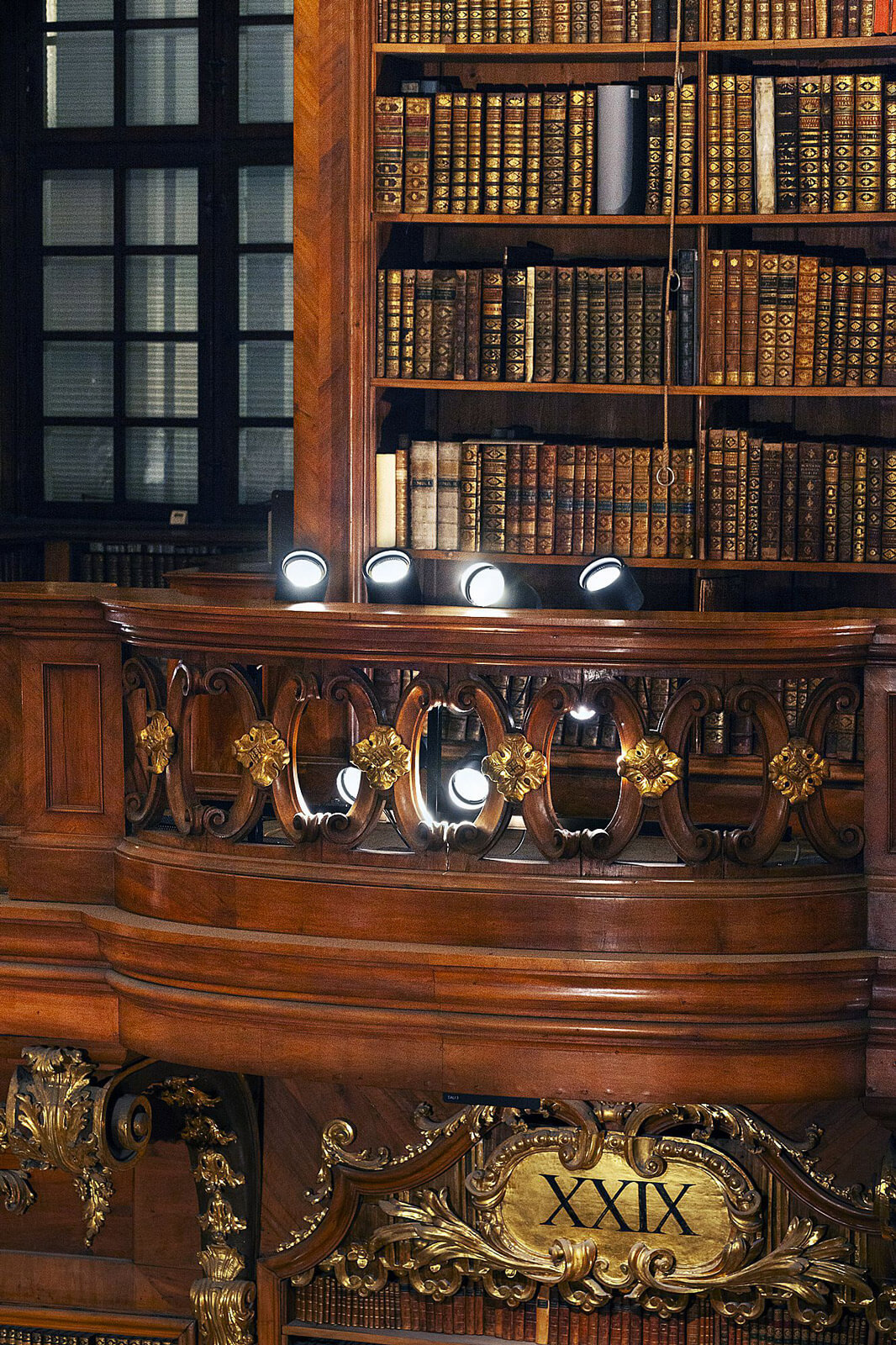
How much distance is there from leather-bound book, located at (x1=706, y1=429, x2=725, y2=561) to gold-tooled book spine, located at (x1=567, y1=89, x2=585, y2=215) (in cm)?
60

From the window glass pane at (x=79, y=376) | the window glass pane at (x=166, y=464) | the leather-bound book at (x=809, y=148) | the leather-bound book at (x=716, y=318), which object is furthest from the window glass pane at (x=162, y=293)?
the leather-bound book at (x=809, y=148)

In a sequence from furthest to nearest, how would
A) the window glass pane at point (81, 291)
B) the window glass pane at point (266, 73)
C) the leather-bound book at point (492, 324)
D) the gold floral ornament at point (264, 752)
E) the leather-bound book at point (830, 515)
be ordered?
the window glass pane at point (81, 291) < the window glass pane at point (266, 73) < the leather-bound book at point (492, 324) < the leather-bound book at point (830, 515) < the gold floral ornament at point (264, 752)

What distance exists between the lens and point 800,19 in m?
3.84

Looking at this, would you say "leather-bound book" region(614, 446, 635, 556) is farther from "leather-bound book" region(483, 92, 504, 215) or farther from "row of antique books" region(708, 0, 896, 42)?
"row of antique books" region(708, 0, 896, 42)

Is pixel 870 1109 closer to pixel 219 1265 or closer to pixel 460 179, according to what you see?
pixel 219 1265

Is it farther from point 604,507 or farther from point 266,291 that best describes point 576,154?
point 266,291

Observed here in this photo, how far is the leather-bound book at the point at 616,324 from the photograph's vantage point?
3965mm

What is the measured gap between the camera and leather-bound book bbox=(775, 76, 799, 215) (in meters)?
3.86

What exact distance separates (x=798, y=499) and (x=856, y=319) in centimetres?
42

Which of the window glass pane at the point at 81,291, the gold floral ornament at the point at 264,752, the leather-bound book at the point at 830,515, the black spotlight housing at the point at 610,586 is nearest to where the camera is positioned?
the gold floral ornament at the point at 264,752

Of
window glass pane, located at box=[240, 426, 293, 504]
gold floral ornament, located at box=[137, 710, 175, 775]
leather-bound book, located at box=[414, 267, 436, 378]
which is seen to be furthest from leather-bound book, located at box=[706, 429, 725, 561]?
window glass pane, located at box=[240, 426, 293, 504]

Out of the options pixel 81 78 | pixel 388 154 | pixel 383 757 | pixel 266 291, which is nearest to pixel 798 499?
pixel 388 154

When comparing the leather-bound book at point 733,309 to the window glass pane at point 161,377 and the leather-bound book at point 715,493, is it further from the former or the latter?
the window glass pane at point 161,377

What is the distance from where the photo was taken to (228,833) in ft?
9.80
